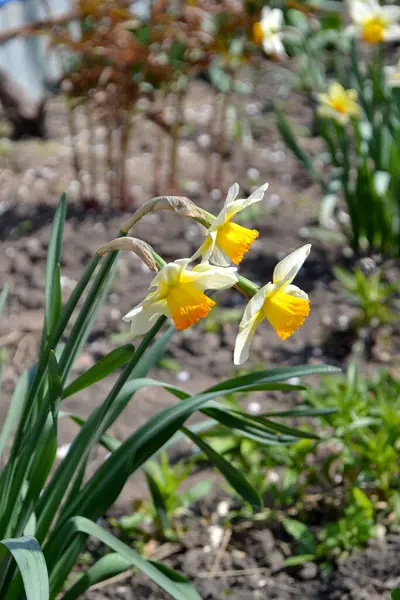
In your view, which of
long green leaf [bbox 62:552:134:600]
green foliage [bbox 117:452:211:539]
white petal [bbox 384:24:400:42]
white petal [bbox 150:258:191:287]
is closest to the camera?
white petal [bbox 150:258:191:287]

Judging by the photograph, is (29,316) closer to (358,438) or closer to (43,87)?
(358,438)

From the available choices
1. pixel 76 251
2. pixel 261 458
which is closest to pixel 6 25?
pixel 76 251

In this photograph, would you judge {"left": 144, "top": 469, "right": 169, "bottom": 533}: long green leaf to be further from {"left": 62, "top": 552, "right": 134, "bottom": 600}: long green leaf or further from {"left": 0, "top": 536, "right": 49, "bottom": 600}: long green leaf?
{"left": 0, "top": 536, "right": 49, "bottom": 600}: long green leaf

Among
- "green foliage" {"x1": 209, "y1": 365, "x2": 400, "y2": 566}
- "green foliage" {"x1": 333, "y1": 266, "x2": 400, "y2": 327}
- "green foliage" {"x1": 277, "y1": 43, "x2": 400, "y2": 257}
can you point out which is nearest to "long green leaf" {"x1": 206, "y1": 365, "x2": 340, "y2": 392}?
"green foliage" {"x1": 209, "y1": 365, "x2": 400, "y2": 566}

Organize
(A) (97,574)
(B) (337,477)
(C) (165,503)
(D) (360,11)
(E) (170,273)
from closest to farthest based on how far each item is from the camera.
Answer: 1. (E) (170,273)
2. (A) (97,574)
3. (C) (165,503)
4. (B) (337,477)
5. (D) (360,11)

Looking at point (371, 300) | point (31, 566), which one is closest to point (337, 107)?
point (371, 300)

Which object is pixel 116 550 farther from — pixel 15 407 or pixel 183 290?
pixel 183 290
